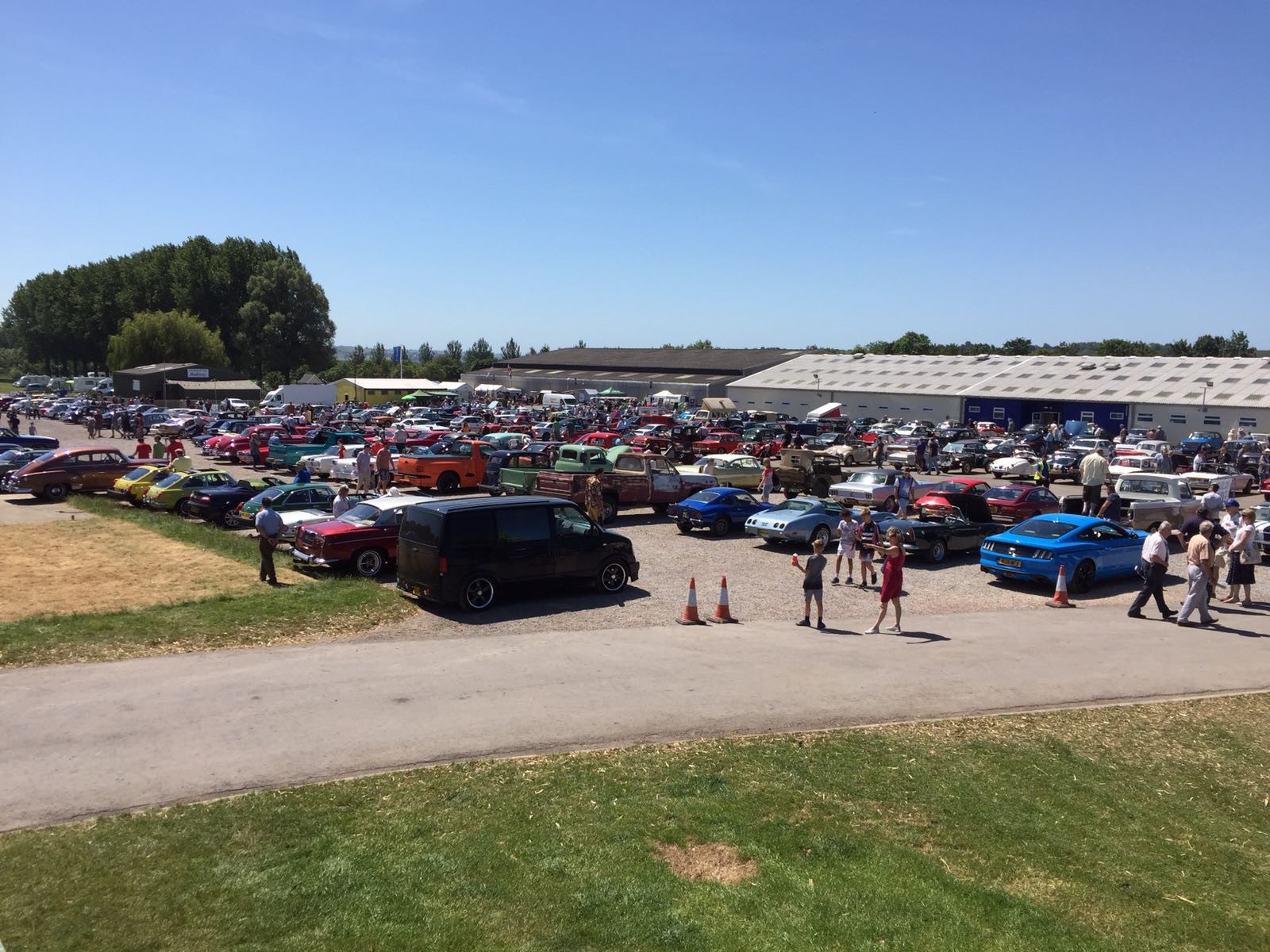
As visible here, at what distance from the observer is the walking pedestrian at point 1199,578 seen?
618 inches

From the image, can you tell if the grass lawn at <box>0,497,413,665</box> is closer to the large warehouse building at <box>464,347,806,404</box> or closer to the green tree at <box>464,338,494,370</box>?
the large warehouse building at <box>464,347,806,404</box>

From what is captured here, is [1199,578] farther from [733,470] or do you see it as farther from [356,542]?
[733,470]

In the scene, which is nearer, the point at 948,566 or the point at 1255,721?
the point at 1255,721

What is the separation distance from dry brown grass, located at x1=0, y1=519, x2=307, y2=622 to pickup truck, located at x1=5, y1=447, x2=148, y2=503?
222 inches

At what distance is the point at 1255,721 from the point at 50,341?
13417 centimetres

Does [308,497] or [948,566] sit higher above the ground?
[308,497]

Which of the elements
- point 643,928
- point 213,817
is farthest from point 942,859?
point 213,817

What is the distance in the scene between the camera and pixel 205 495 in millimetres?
24094

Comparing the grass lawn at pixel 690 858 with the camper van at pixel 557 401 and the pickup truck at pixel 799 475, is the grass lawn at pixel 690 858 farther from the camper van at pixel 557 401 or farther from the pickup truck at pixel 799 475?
the camper van at pixel 557 401

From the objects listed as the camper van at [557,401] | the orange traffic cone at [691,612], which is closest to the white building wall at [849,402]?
the camper van at [557,401]

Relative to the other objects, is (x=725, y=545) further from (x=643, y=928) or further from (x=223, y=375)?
(x=223, y=375)

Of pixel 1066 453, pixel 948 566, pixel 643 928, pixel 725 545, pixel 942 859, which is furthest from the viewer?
pixel 1066 453

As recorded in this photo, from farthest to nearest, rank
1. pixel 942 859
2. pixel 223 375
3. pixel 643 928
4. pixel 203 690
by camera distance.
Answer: pixel 223 375 → pixel 203 690 → pixel 942 859 → pixel 643 928

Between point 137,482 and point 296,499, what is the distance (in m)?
7.71
